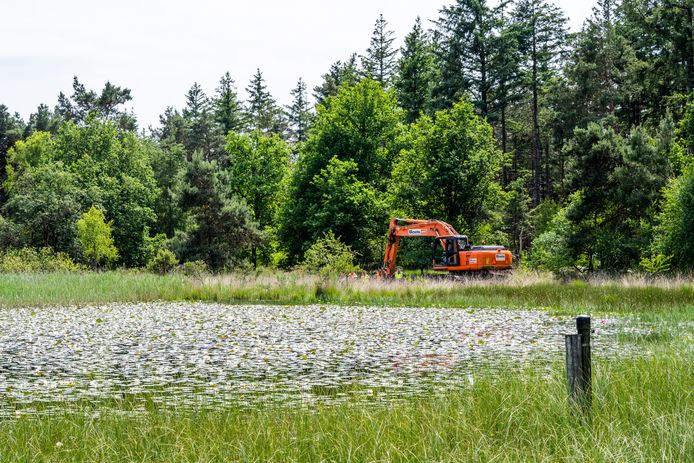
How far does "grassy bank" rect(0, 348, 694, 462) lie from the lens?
4637mm

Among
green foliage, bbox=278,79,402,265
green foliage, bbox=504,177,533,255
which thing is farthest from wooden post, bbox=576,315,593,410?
green foliage, bbox=504,177,533,255

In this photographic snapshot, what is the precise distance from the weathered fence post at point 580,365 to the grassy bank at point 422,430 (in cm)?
14

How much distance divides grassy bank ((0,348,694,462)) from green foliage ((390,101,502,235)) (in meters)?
28.9

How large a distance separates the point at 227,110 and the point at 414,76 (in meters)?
20.8

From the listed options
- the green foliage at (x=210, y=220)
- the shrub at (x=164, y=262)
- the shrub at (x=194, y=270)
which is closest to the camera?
the shrub at (x=194, y=270)

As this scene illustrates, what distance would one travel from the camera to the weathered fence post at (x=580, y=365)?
17.0 feet

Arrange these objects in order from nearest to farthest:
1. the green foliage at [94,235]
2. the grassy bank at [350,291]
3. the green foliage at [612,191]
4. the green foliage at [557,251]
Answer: the grassy bank at [350,291] < the green foliage at [612,191] < the green foliage at [557,251] < the green foliage at [94,235]

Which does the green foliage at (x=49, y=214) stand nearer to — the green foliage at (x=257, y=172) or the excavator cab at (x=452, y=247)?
the green foliage at (x=257, y=172)

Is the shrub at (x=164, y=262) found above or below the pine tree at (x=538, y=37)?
below

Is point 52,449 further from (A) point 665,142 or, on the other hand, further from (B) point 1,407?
(A) point 665,142

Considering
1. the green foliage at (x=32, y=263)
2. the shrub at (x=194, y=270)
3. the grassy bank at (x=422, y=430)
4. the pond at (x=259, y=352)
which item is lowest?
the pond at (x=259, y=352)

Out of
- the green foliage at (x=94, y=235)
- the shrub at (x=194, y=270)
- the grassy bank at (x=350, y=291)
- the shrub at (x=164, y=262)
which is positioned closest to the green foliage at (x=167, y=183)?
the green foliage at (x=94, y=235)

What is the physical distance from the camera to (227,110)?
211 feet

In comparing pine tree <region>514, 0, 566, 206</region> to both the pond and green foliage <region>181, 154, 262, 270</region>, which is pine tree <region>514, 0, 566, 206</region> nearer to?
green foliage <region>181, 154, 262, 270</region>
